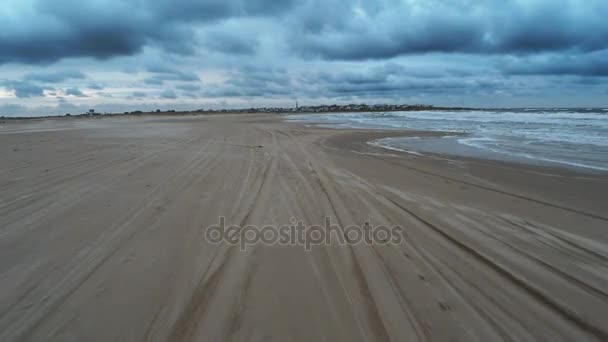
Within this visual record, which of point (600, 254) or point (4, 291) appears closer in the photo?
point (4, 291)

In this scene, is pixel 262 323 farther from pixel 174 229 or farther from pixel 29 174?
pixel 29 174

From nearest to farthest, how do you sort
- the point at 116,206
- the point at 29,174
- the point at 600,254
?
the point at 600,254, the point at 116,206, the point at 29,174


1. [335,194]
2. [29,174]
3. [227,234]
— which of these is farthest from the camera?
[29,174]

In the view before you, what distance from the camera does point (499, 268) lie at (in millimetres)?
2994

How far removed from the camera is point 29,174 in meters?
6.34

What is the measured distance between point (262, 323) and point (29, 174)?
276 inches

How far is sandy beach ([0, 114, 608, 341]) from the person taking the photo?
2189mm

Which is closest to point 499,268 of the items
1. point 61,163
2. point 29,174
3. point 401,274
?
point 401,274

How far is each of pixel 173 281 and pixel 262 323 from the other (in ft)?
3.26

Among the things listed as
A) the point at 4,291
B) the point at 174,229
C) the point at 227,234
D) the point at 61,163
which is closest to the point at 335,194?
the point at 227,234

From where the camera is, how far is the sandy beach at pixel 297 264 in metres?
2.19

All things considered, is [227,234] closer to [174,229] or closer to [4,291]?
[174,229]

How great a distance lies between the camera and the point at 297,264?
118 inches

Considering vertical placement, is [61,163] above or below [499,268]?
above
